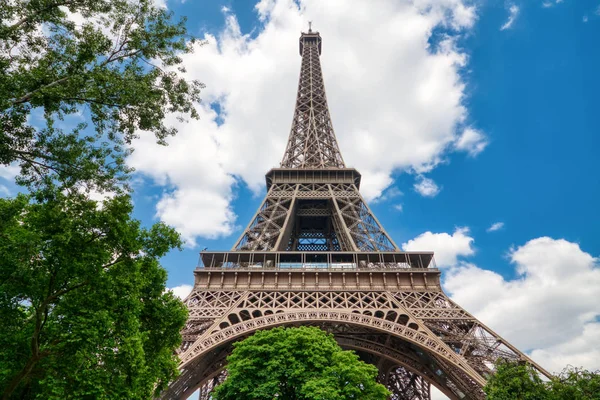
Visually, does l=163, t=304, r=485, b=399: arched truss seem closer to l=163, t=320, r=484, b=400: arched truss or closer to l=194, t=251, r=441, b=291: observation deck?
l=163, t=320, r=484, b=400: arched truss

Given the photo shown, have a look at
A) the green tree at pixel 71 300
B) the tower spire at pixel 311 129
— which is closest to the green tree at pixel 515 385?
the green tree at pixel 71 300

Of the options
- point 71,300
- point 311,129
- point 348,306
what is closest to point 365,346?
point 348,306

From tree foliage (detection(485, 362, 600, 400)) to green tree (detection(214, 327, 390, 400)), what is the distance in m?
4.67

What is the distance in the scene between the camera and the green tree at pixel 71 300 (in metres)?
7.60

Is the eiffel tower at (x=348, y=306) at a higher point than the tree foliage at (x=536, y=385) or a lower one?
higher

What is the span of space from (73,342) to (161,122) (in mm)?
5466

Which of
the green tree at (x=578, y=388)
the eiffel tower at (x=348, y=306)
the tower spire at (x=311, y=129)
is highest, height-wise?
the tower spire at (x=311, y=129)

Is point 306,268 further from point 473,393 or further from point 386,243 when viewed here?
point 473,393

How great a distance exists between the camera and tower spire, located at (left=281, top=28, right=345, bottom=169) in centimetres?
3434

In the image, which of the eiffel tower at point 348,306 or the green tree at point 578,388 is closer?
the green tree at point 578,388

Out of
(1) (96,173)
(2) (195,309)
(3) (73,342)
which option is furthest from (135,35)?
(2) (195,309)

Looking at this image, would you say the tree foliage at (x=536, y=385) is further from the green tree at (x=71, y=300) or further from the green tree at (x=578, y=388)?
the green tree at (x=71, y=300)

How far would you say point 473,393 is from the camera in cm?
1700

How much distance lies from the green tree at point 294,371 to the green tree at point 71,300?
689 centimetres
